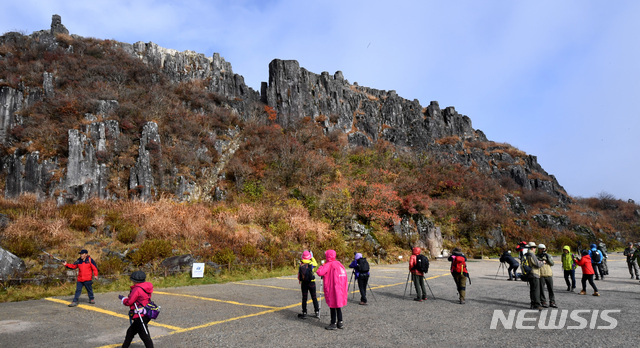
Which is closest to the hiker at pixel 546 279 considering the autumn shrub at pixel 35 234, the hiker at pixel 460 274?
the hiker at pixel 460 274

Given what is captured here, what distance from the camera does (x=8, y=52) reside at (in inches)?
1310

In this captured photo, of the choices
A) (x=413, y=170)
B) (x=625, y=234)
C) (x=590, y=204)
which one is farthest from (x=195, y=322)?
(x=590, y=204)

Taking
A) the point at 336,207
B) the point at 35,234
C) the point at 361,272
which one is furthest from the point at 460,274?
the point at 35,234

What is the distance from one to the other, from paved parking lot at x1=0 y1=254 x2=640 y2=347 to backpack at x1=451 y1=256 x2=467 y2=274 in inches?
39.2

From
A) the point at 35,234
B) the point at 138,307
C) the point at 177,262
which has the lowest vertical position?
the point at 177,262

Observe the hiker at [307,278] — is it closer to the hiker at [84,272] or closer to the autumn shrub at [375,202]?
the hiker at [84,272]

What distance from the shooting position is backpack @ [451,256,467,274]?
29.7 feet

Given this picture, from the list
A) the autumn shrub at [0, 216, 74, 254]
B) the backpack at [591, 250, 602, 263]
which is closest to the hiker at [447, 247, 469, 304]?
the backpack at [591, 250, 602, 263]

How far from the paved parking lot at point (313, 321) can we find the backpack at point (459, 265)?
3.27 feet

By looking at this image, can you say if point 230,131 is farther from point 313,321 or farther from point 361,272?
point 313,321

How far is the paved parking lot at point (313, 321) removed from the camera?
5707 mm

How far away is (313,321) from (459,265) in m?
4.82

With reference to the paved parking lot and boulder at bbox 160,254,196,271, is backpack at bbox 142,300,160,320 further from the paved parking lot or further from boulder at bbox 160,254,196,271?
boulder at bbox 160,254,196,271

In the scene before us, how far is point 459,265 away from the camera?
9.13 metres
